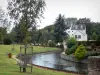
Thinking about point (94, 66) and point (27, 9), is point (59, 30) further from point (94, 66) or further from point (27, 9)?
point (94, 66)

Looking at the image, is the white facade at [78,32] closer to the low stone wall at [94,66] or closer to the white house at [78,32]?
the white house at [78,32]

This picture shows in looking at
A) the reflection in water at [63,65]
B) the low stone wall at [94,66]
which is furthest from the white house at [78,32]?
the low stone wall at [94,66]

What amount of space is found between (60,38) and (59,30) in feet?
9.75

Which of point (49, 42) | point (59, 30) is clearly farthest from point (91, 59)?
point (49, 42)

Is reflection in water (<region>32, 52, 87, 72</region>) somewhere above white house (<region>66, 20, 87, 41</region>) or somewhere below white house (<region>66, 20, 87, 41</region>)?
below

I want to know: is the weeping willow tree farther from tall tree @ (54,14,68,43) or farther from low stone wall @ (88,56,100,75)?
tall tree @ (54,14,68,43)

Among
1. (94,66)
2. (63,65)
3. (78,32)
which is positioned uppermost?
(78,32)

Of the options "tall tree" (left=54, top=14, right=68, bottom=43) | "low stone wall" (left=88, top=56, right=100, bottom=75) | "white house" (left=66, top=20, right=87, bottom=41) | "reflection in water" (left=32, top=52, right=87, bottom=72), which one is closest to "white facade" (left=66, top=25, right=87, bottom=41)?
"white house" (left=66, top=20, right=87, bottom=41)

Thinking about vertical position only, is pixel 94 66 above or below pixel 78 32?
below

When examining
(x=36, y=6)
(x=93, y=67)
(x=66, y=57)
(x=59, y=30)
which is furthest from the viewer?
(x=59, y=30)

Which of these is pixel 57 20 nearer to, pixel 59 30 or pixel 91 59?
pixel 59 30

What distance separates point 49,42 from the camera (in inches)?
3588

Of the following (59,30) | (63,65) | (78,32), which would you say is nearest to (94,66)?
(63,65)

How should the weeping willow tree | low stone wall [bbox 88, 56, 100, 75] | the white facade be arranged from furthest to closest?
the white facade
the weeping willow tree
low stone wall [bbox 88, 56, 100, 75]
